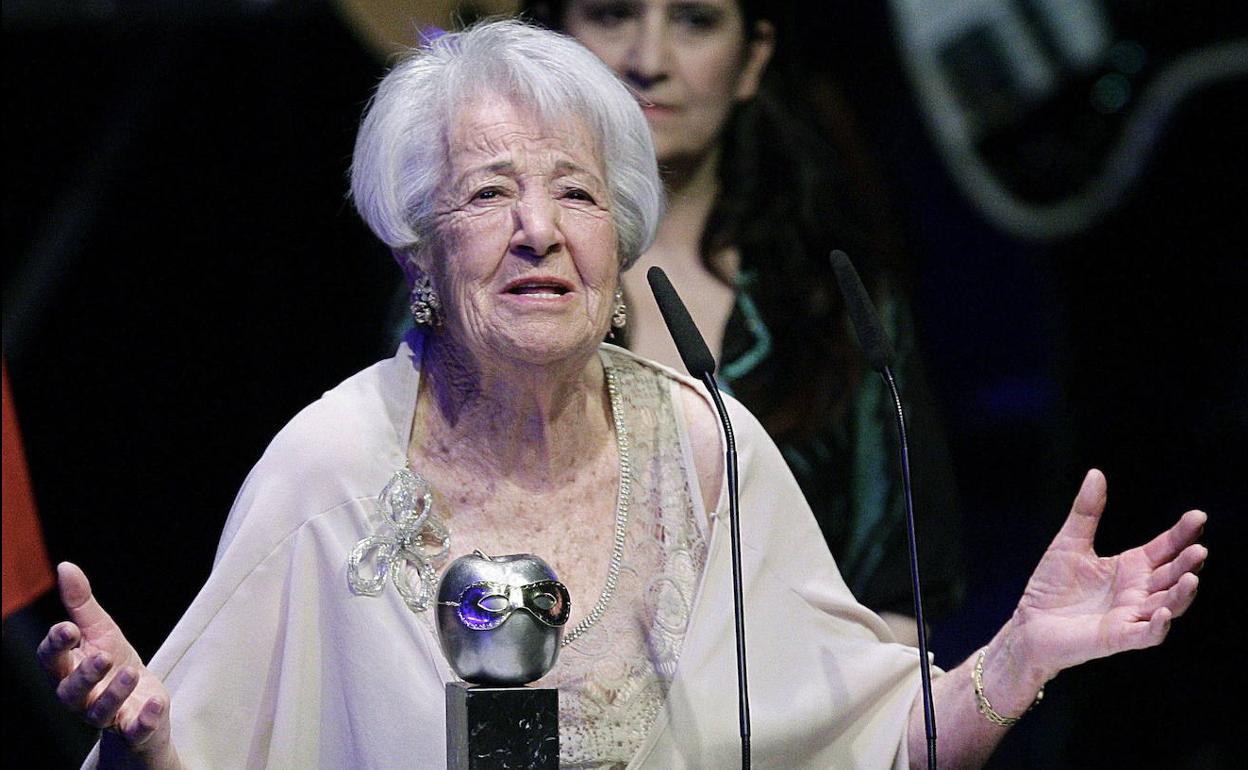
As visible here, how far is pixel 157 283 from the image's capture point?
312 centimetres

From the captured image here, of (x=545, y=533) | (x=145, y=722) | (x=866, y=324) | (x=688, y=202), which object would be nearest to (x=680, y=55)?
(x=688, y=202)

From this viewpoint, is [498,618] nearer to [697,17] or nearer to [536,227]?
[536,227]

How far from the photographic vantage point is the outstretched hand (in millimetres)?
2010

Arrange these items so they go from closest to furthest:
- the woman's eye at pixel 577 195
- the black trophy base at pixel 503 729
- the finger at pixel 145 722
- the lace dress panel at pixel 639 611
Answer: the black trophy base at pixel 503 729
the finger at pixel 145 722
the lace dress panel at pixel 639 611
the woman's eye at pixel 577 195

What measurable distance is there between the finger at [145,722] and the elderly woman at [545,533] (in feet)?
0.41

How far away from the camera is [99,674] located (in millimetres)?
1771

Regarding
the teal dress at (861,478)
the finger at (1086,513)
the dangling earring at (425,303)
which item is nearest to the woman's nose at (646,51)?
the teal dress at (861,478)

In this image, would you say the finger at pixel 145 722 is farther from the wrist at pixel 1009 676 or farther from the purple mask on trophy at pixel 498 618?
the wrist at pixel 1009 676

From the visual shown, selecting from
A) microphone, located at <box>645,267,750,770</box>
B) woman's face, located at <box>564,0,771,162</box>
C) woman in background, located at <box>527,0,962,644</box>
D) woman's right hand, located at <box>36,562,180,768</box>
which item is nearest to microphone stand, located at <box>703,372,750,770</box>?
microphone, located at <box>645,267,750,770</box>

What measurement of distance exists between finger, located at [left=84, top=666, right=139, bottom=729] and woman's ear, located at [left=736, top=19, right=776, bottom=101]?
2083 millimetres

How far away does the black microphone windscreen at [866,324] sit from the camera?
6.37 feet

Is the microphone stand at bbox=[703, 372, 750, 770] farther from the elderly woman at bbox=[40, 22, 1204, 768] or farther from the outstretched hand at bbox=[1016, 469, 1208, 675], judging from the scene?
the outstretched hand at bbox=[1016, 469, 1208, 675]

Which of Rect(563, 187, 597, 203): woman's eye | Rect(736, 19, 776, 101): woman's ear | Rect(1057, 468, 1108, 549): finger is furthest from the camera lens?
Rect(736, 19, 776, 101): woman's ear

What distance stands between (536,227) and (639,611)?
62cm
